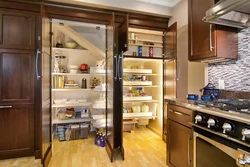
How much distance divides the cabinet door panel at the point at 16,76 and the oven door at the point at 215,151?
2407mm

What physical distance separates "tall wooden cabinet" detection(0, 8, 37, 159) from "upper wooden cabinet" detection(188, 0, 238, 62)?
7.77 ft

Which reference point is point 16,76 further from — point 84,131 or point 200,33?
point 200,33

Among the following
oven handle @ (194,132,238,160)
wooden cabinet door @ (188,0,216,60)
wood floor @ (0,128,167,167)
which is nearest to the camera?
oven handle @ (194,132,238,160)

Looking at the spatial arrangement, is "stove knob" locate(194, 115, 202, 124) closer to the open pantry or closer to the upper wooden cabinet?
the upper wooden cabinet

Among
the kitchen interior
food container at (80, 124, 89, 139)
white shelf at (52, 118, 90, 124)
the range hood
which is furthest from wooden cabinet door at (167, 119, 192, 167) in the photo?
white shelf at (52, 118, 90, 124)

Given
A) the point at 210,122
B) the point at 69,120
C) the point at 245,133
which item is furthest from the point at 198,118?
the point at 69,120

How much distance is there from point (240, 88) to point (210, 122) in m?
0.77

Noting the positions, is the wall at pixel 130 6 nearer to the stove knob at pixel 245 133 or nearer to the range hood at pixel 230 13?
the range hood at pixel 230 13

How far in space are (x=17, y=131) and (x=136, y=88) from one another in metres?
2.45

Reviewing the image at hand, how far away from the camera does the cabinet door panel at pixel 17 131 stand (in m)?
2.27

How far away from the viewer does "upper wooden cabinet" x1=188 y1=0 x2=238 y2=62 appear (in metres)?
1.60

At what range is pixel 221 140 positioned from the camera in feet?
3.87

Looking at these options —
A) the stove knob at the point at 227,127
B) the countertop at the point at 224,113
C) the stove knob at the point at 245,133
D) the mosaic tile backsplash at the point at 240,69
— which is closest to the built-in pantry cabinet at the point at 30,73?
the countertop at the point at 224,113

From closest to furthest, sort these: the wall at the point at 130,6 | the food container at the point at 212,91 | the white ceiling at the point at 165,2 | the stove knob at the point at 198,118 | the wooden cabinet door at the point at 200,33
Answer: the stove knob at the point at 198,118, the wooden cabinet door at the point at 200,33, the food container at the point at 212,91, the wall at the point at 130,6, the white ceiling at the point at 165,2
